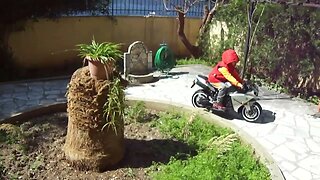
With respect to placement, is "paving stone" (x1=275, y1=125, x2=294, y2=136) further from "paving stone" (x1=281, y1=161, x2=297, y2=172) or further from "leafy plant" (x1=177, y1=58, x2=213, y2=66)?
"leafy plant" (x1=177, y1=58, x2=213, y2=66)

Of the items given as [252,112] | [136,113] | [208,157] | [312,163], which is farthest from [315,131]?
[136,113]

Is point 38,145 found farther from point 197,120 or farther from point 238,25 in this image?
point 238,25

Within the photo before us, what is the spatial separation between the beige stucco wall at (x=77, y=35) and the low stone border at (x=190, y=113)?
3.24 m

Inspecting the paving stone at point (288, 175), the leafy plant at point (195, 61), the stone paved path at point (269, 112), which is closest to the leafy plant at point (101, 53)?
the stone paved path at point (269, 112)

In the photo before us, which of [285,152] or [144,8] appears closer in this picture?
[285,152]

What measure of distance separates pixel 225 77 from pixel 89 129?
295 centimetres

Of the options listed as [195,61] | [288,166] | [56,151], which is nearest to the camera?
[56,151]

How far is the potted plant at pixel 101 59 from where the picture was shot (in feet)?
15.3

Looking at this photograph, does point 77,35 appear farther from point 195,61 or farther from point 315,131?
point 315,131

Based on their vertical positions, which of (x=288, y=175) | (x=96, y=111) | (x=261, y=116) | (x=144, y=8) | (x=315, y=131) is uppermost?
(x=144, y=8)

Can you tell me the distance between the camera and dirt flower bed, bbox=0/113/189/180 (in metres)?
4.80

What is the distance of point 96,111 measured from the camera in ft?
15.6

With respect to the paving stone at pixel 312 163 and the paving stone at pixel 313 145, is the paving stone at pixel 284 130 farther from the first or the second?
the paving stone at pixel 312 163

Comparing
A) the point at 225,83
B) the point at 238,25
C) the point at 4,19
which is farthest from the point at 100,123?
the point at 238,25
